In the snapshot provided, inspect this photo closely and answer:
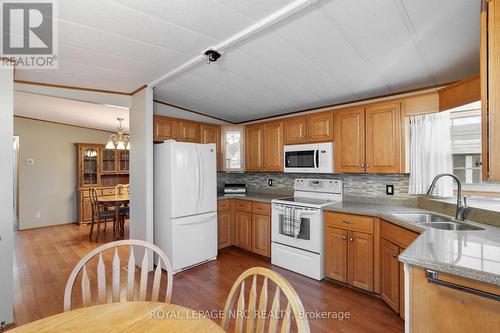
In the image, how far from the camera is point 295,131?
342 centimetres

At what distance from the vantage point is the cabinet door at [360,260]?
241cm

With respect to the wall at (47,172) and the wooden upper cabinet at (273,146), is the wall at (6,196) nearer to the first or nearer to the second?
the wooden upper cabinet at (273,146)

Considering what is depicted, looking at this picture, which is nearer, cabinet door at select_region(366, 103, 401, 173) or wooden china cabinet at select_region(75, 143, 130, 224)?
cabinet door at select_region(366, 103, 401, 173)

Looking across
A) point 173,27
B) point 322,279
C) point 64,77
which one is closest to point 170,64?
point 173,27

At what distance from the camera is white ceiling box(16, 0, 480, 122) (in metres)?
1.46

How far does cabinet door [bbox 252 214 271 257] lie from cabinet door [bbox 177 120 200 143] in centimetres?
153

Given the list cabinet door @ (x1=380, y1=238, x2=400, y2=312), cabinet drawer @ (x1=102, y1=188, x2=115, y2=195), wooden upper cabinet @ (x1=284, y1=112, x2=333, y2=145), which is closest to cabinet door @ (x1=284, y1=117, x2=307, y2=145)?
wooden upper cabinet @ (x1=284, y1=112, x2=333, y2=145)

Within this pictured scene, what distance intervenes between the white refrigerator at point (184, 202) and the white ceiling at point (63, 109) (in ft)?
3.95

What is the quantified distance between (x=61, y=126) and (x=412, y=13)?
22.4 ft

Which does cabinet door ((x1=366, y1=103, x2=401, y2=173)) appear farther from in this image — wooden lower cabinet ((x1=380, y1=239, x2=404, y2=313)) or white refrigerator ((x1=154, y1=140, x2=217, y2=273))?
white refrigerator ((x1=154, y1=140, x2=217, y2=273))

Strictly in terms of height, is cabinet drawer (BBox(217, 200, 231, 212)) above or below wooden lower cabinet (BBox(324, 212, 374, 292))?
above

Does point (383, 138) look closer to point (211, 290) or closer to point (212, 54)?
point (212, 54)

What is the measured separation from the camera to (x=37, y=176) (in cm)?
531

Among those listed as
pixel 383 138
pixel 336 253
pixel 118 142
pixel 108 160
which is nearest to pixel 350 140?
pixel 383 138
